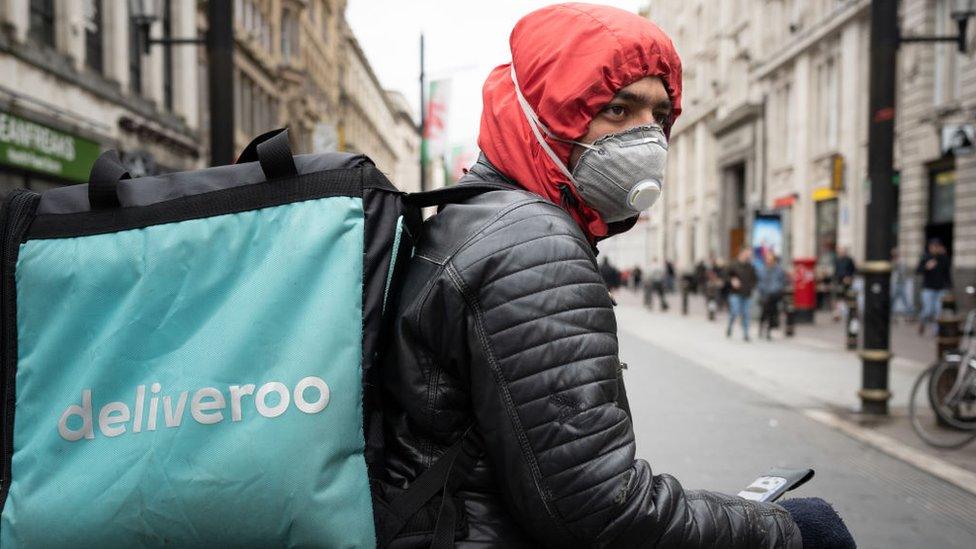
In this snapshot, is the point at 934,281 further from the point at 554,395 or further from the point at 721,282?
the point at 554,395

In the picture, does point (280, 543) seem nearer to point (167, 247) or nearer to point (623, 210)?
point (167, 247)

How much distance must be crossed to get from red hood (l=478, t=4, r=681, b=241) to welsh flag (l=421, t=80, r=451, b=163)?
57.2 feet

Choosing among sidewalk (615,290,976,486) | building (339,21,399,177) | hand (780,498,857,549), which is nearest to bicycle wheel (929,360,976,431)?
sidewalk (615,290,976,486)

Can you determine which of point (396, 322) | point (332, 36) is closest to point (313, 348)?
point (396, 322)

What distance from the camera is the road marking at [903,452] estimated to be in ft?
18.1

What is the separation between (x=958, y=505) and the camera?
491 centimetres

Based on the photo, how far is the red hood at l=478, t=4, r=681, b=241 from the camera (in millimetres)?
1488

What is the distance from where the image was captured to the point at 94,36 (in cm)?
1767

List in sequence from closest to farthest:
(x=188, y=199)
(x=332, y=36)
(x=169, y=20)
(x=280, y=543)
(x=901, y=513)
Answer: (x=280, y=543), (x=188, y=199), (x=901, y=513), (x=169, y=20), (x=332, y=36)

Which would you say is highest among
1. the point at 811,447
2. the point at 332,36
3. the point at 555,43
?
the point at 332,36

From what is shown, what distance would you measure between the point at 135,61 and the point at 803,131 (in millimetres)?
23398

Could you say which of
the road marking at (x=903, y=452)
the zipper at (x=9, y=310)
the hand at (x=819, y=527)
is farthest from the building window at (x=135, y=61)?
the hand at (x=819, y=527)

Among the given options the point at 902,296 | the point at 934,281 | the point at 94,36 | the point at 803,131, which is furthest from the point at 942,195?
the point at 94,36

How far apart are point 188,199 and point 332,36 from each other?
5697 cm
